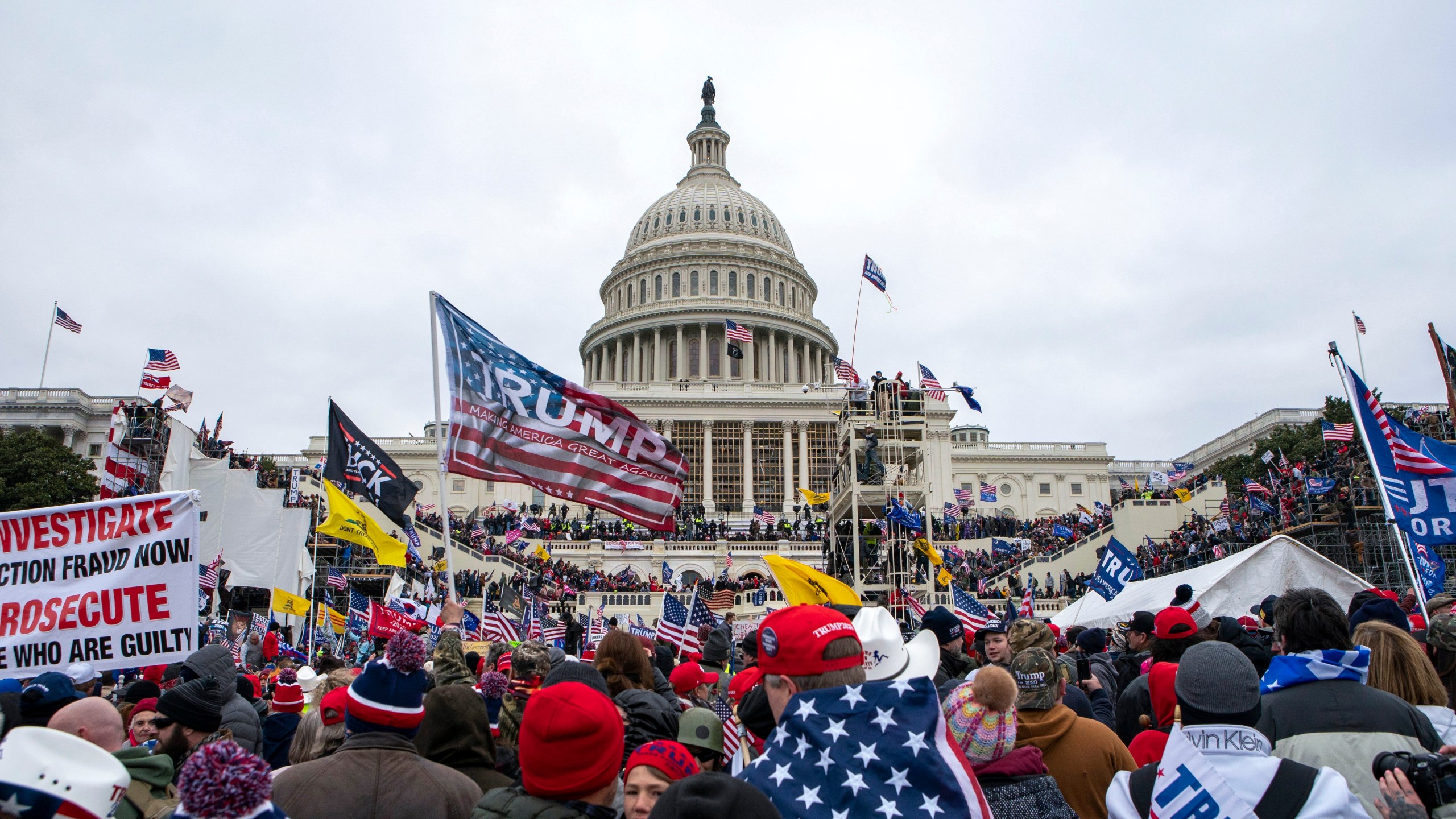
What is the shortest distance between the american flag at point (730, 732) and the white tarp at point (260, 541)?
67.4 ft

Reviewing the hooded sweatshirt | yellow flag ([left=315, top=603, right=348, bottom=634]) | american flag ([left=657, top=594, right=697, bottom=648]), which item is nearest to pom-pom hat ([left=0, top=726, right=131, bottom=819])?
the hooded sweatshirt

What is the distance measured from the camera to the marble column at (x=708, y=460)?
216 feet

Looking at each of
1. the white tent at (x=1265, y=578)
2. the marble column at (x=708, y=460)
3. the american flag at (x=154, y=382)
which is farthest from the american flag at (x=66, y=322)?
the white tent at (x=1265, y=578)

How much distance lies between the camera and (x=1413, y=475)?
41.4 feet

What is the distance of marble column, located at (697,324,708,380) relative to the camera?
269ft

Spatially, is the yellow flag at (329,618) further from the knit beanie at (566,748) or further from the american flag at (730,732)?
the knit beanie at (566,748)

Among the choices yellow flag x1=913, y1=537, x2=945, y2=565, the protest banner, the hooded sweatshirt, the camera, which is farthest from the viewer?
yellow flag x1=913, y1=537, x2=945, y2=565

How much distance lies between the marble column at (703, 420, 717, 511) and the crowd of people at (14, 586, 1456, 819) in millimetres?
59577

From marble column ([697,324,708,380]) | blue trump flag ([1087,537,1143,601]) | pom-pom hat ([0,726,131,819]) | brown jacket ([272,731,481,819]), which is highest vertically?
marble column ([697,324,708,380])

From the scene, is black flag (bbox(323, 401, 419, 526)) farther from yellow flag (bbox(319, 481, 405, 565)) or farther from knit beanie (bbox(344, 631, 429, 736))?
knit beanie (bbox(344, 631, 429, 736))

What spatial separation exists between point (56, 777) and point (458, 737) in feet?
7.00

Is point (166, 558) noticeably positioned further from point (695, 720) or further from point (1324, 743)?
point (1324, 743)

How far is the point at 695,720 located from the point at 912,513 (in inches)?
1232

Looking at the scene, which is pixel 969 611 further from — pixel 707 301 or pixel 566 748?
pixel 707 301
